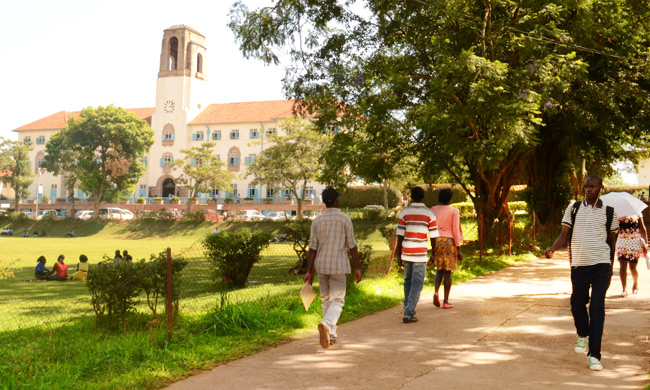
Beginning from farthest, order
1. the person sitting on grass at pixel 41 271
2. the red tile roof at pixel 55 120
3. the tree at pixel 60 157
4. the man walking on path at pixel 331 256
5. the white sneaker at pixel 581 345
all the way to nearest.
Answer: the red tile roof at pixel 55 120 < the tree at pixel 60 157 < the person sitting on grass at pixel 41 271 < the man walking on path at pixel 331 256 < the white sneaker at pixel 581 345

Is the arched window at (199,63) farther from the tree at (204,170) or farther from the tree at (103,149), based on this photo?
the tree at (204,170)

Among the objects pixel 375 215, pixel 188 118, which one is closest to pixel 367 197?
pixel 375 215

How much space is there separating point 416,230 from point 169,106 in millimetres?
69731

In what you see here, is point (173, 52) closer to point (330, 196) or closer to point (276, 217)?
point (276, 217)

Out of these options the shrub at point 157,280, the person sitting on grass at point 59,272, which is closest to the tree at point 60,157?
the person sitting on grass at point 59,272

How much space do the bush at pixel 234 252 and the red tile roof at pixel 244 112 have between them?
57037mm

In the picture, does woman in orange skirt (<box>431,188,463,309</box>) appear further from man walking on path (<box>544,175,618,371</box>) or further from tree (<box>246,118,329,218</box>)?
tree (<box>246,118,329,218</box>)

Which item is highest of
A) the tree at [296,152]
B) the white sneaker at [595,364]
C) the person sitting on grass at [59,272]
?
the tree at [296,152]

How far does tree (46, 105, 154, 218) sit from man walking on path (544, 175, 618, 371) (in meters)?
56.1

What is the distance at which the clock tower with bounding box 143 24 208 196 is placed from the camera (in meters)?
72.7

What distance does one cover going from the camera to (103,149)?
59.2 meters

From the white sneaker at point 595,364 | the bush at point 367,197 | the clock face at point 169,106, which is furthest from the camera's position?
the clock face at point 169,106

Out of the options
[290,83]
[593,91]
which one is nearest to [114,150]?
[290,83]

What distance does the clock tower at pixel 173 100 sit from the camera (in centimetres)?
7269
